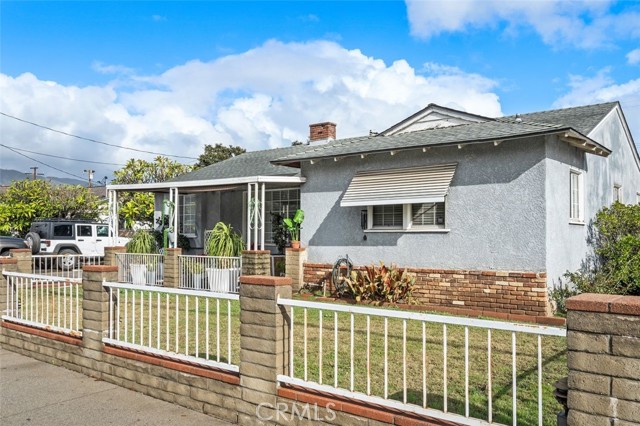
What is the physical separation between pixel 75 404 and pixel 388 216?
25.1ft

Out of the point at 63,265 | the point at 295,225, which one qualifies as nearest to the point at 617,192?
the point at 295,225

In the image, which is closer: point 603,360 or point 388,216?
point 603,360

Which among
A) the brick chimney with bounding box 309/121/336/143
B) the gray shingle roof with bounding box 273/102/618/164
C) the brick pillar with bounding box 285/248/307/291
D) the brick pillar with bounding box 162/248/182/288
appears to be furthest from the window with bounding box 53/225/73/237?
the brick pillar with bounding box 285/248/307/291

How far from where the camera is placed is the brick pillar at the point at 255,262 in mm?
11906

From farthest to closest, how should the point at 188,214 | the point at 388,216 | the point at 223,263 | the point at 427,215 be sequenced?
the point at 188,214 → the point at 223,263 → the point at 388,216 → the point at 427,215

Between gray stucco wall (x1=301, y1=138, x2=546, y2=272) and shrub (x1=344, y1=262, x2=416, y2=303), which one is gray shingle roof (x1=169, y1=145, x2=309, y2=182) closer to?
gray stucco wall (x1=301, y1=138, x2=546, y2=272)

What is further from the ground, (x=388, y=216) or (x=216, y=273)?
(x=388, y=216)

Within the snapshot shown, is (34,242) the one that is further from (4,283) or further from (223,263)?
(4,283)

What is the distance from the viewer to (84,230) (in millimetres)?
19859

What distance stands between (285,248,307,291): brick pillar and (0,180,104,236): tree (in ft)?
60.0

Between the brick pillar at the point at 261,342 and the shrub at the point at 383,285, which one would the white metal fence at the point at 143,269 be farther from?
the brick pillar at the point at 261,342

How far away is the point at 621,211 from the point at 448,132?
4206 mm

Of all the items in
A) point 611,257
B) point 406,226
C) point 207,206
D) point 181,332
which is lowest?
point 181,332

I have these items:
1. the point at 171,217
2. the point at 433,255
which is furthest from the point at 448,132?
the point at 171,217
